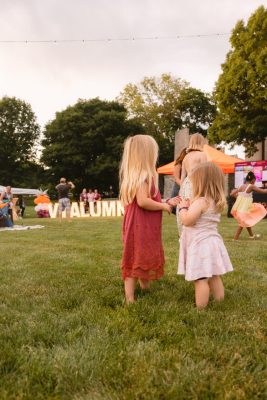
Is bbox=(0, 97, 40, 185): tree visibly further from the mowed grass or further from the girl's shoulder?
the girl's shoulder

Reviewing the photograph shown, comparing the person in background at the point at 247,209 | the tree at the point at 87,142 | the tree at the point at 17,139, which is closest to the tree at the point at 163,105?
the tree at the point at 87,142

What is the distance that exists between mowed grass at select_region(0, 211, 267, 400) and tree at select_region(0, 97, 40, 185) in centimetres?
4810

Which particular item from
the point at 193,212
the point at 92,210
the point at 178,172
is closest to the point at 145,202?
the point at 193,212

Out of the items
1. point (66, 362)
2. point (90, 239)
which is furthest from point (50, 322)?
point (90, 239)

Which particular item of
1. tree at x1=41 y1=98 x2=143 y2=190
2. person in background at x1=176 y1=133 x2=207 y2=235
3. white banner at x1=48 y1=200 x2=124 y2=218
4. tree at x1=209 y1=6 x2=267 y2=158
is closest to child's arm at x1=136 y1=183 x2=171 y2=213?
person in background at x1=176 y1=133 x2=207 y2=235

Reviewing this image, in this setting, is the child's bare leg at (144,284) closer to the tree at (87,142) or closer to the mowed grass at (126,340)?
the mowed grass at (126,340)

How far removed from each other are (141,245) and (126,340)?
45.0 inches

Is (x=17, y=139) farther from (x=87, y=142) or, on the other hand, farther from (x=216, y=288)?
(x=216, y=288)

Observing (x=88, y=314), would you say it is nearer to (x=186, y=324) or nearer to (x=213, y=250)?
(x=186, y=324)

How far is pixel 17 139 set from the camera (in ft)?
174

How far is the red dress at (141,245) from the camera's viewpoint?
149 inches

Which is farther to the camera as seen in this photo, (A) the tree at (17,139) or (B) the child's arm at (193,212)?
(A) the tree at (17,139)

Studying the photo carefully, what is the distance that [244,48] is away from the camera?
26812 millimetres

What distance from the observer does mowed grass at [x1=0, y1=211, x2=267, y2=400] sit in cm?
215
